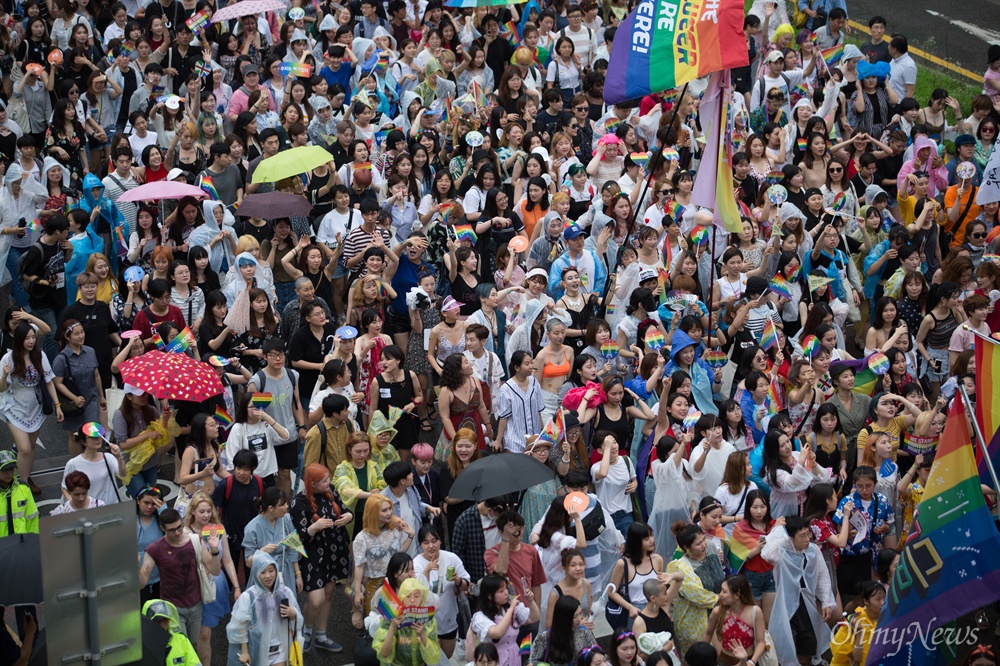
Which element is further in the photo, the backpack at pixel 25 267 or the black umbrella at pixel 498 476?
the backpack at pixel 25 267

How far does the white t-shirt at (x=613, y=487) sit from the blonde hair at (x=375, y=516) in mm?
1744

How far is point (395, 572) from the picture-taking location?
10.4 m

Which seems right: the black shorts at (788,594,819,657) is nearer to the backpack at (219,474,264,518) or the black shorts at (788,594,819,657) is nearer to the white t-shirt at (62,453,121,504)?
the backpack at (219,474,264,518)

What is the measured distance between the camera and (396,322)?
1398cm

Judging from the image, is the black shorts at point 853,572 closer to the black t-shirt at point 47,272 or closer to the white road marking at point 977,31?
the black t-shirt at point 47,272

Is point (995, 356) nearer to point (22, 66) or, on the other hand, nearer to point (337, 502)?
point (337, 502)

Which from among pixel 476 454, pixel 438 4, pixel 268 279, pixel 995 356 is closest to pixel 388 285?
pixel 268 279

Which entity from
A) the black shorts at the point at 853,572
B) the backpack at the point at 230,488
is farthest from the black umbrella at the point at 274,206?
the black shorts at the point at 853,572

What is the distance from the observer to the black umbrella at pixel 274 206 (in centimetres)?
1406

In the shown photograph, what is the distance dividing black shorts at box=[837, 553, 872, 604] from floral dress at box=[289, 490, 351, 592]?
3871mm

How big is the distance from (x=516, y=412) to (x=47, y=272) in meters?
4.82

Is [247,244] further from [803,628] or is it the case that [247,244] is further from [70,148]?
[803,628]

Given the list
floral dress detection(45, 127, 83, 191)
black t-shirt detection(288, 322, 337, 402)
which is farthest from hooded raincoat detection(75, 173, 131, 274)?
black t-shirt detection(288, 322, 337, 402)

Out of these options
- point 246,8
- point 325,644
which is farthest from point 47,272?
point 246,8
